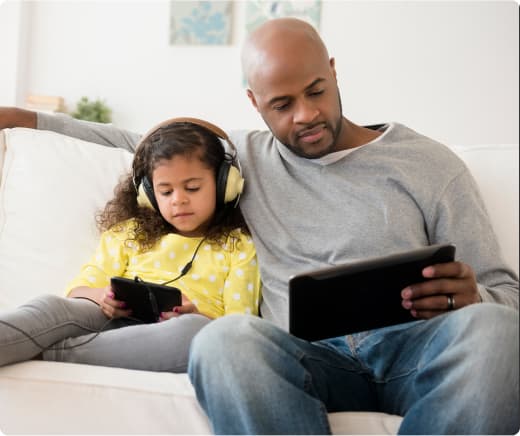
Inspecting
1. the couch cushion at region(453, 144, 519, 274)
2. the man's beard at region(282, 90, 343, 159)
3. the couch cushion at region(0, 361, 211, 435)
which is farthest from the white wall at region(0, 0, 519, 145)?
the couch cushion at region(0, 361, 211, 435)

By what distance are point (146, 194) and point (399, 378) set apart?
70 cm

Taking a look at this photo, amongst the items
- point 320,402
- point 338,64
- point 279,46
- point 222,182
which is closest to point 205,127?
point 222,182

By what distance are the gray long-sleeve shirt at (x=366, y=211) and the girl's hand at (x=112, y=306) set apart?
0.29 meters

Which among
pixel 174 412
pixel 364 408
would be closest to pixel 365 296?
pixel 364 408

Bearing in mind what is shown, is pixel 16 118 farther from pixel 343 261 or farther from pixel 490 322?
pixel 490 322

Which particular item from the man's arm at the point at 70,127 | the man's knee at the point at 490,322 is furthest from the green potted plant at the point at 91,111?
the man's knee at the point at 490,322

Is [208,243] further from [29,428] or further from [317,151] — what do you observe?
[29,428]

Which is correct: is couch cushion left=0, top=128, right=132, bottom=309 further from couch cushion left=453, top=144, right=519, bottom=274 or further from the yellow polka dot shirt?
couch cushion left=453, top=144, right=519, bottom=274

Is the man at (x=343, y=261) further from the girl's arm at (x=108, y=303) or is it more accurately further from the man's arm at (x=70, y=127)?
the girl's arm at (x=108, y=303)

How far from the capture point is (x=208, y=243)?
54.4 inches

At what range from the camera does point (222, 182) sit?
1.35 metres

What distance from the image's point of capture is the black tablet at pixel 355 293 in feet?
3.00

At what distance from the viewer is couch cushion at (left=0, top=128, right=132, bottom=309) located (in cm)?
142

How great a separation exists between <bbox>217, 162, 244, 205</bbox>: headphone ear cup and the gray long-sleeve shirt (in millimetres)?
33
